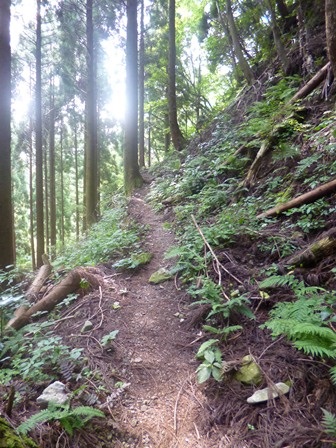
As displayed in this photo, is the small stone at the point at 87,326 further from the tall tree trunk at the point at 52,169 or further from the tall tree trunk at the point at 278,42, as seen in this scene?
the tall tree trunk at the point at 52,169

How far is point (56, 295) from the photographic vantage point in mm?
4105

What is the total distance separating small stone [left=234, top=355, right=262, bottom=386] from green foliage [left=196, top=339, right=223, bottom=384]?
159 mm

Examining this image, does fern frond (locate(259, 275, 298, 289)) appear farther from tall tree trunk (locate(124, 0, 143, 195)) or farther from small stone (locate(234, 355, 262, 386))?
tall tree trunk (locate(124, 0, 143, 195))

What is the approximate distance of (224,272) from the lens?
12.1ft

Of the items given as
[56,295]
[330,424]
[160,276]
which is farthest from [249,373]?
[56,295]

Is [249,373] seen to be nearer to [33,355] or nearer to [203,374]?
[203,374]

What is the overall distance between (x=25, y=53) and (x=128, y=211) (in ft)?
33.1

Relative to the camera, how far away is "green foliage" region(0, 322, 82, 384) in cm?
255

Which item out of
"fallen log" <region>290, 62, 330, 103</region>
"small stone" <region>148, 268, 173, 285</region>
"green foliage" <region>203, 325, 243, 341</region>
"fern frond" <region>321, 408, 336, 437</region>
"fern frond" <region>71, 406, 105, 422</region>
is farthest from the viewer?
"fallen log" <region>290, 62, 330, 103</region>

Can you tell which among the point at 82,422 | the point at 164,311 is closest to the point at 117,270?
the point at 164,311

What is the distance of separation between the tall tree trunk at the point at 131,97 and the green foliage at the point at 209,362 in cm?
774

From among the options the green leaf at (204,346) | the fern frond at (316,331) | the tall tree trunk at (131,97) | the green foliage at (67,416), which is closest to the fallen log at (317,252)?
the fern frond at (316,331)

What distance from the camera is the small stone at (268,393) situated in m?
2.08

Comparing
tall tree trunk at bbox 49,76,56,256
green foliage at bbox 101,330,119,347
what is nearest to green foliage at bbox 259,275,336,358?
green foliage at bbox 101,330,119,347
